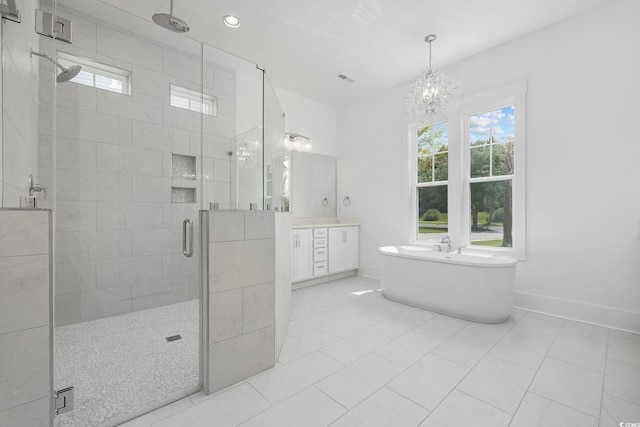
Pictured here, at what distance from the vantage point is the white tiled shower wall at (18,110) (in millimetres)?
1357

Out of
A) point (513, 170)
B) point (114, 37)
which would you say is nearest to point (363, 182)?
point (513, 170)

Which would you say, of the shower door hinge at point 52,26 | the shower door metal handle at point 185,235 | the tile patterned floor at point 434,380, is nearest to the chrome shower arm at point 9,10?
the shower door hinge at point 52,26

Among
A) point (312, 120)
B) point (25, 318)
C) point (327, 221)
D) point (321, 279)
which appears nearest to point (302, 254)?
point (321, 279)

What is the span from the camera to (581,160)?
2.65m

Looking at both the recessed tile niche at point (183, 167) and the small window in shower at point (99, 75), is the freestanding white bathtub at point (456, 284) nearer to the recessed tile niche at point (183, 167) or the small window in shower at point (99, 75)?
the recessed tile niche at point (183, 167)

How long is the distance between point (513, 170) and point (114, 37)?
432 centimetres

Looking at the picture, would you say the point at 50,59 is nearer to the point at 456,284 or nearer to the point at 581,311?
the point at 456,284

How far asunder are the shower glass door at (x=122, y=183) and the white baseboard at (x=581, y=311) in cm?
333

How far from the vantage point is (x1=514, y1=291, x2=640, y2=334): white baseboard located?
2410mm

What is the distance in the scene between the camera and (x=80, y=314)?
2283mm

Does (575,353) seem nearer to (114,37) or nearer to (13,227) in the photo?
(13,227)

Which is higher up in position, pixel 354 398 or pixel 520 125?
pixel 520 125

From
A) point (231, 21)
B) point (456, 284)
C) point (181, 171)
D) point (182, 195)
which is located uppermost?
point (231, 21)

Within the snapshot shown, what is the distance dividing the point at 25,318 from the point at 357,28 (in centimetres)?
333
